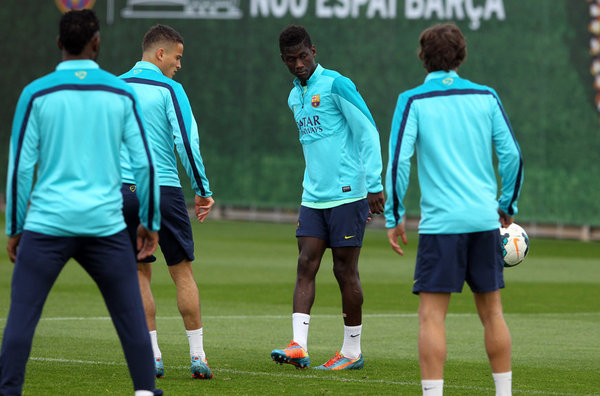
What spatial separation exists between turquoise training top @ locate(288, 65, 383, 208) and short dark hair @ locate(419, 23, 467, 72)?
2229mm

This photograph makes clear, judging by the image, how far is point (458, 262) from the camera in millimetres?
6254

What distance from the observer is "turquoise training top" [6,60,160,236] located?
5715 millimetres

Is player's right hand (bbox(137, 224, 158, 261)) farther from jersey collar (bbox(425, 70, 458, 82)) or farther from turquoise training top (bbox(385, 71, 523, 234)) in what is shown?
jersey collar (bbox(425, 70, 458, 82))

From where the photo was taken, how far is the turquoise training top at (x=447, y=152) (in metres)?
6.25

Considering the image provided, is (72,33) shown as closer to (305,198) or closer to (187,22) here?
(305,198)

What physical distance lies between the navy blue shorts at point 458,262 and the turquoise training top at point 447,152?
0.05 metres

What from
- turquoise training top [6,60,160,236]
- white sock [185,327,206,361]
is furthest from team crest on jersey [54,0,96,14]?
turquoise training top [6,60,160,236]

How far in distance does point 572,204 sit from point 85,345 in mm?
16626

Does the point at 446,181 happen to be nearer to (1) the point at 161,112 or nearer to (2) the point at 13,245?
(2) the point at 13,245

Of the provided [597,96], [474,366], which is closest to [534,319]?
[474,366]

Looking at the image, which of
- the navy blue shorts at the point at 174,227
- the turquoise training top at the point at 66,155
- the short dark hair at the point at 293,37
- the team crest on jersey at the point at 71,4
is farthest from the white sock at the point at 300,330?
the team crest on jersey at the point at 71,4

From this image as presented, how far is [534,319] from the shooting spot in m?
12.3

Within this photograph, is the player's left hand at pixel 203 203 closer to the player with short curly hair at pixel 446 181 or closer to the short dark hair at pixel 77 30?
the player with short curly hair at pixel 446 181

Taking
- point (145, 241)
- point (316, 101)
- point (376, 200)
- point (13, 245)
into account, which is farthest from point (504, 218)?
point (13, 245)
